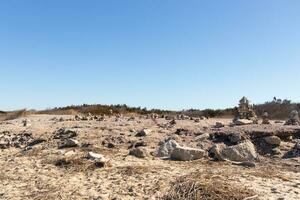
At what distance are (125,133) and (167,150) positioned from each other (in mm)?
2550

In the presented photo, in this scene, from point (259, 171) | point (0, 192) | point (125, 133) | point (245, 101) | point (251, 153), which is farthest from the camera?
point (245, 101)

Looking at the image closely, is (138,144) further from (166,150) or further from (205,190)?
(205,190)

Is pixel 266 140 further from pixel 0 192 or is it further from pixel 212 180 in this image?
pixel 0 192

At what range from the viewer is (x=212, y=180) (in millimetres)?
6805

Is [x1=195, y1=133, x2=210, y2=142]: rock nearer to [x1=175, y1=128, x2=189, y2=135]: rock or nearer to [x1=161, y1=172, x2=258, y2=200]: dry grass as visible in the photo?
[x1=175, y1=128, x2=189, y2=135]: rock

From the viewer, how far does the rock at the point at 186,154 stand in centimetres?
859

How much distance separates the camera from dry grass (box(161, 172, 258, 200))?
5980 mm

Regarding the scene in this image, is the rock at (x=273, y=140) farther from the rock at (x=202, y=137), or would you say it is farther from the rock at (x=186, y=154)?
the rock at (x=186, y=154)

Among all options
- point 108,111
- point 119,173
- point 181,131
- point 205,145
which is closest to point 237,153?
point 205,145

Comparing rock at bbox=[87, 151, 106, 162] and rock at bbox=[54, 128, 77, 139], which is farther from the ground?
rock at bbox=[54, 128, 77, 139]

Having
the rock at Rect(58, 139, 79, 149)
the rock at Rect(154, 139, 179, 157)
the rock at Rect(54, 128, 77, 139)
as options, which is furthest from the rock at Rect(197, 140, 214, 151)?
the rock at Rect(54, 128, 77, 139)

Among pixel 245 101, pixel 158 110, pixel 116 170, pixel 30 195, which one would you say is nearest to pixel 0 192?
pixel 30 195

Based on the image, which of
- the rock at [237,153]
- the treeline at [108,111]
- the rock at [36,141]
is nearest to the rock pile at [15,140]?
the rock at [36,141]

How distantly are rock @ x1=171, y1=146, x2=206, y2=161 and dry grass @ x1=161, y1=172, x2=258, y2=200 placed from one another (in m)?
1.69
